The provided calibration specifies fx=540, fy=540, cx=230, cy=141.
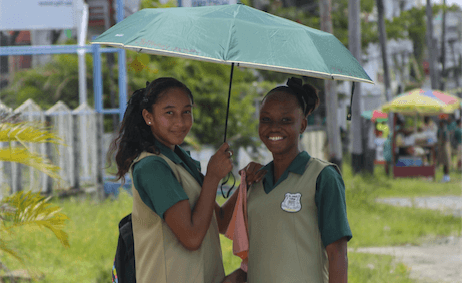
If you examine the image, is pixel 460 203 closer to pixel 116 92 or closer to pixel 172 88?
pixel 116 92

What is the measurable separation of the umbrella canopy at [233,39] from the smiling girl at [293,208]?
286 mm

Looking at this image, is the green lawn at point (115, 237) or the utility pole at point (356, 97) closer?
the green lawn at point (115, 237)

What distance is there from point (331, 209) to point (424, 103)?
13.3 m

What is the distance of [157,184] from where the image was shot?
2145mm

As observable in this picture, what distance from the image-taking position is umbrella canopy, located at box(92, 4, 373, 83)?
2.04m

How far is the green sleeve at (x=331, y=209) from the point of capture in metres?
2.19

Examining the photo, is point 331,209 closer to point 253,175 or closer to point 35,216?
point 253,175

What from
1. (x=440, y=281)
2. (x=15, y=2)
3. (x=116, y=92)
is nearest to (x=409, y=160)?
(x=116, y=92)

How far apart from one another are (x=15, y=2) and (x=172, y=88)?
6.73 meters

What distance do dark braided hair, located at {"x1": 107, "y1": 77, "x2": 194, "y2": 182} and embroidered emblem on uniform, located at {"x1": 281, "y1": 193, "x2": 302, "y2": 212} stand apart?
59 centimetres

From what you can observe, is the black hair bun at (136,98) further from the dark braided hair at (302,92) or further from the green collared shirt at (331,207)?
the green collared shirt at (331,207)

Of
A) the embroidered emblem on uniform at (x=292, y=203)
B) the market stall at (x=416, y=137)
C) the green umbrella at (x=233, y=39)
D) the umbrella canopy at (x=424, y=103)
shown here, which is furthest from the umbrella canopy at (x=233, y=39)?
the market stall at (x=416, y=137)

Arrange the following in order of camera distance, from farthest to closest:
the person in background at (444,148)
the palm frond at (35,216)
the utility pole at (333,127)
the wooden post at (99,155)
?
the person in background at (444,148)
the utility pole at (333,127)
the wooden post at (99,155)
the palm frond at (35,216)

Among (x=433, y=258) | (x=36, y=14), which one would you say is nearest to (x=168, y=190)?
(x=433, y=258)
